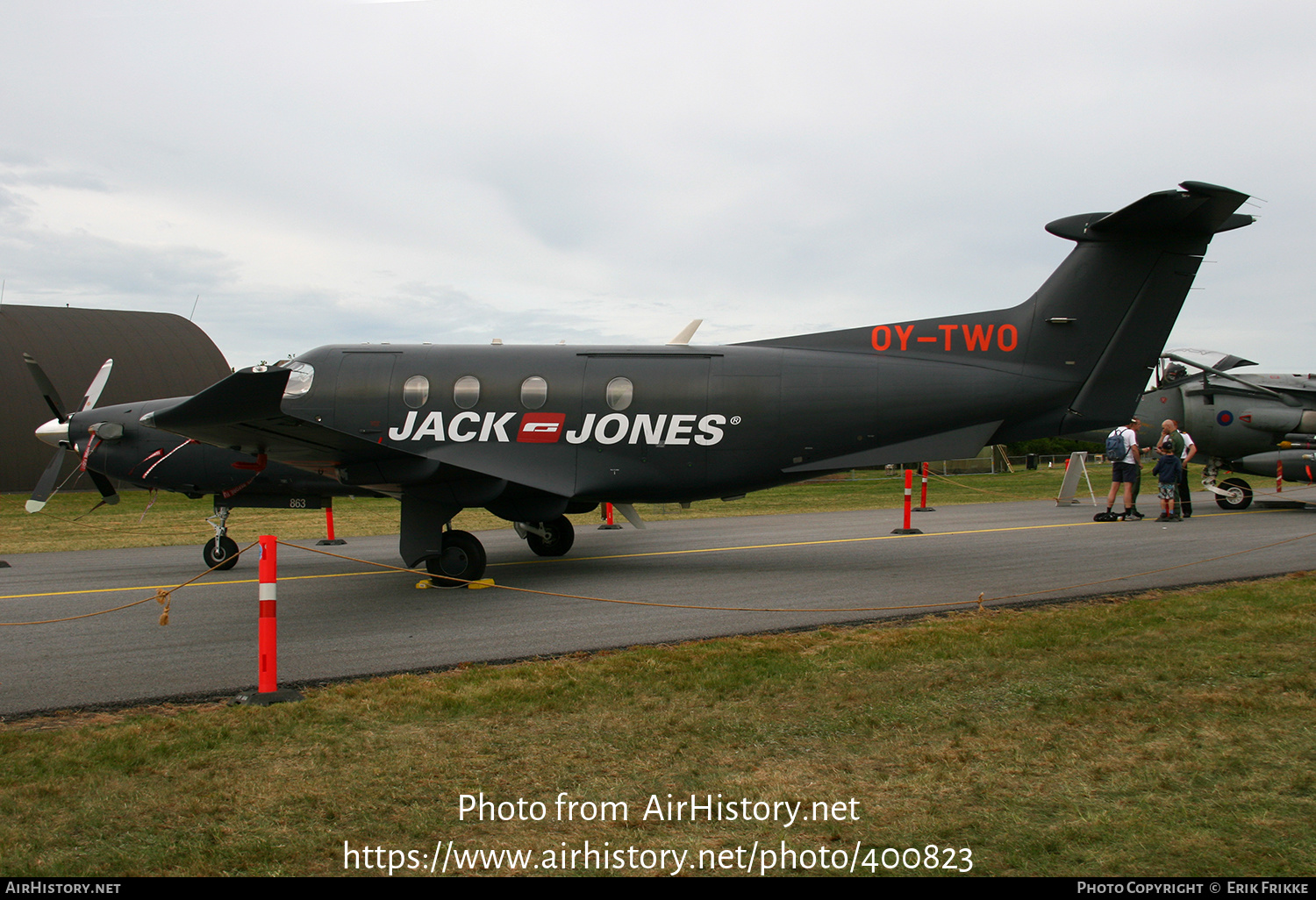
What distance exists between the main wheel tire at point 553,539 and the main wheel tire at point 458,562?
3.11 metres

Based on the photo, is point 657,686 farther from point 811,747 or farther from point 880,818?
point 880,818

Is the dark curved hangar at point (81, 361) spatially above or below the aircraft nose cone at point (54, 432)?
above

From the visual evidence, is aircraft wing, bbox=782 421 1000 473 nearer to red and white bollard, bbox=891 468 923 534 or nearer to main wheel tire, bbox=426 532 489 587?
main wheel tire, bbox=426 532 489 587

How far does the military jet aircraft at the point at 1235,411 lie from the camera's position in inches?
777

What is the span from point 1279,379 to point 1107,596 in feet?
48.4

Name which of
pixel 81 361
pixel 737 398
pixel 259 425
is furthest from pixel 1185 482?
pixel 81 361

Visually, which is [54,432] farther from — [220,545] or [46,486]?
[220,545]

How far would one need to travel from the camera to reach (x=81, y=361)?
38.8 m

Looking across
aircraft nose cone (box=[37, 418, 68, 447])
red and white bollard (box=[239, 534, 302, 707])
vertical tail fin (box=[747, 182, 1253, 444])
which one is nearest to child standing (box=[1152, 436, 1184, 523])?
vertical tail fin (box=[747, 182, 1253, 444])

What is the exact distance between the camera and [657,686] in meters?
6.34

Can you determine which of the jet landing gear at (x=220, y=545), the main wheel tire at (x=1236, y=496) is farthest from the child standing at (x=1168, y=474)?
the jet landing gear at (x=220, y=545)

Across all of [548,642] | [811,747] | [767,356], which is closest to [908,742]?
[811,747]

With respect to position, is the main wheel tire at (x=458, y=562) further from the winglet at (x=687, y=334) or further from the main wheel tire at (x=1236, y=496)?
the main wheel tire at (x=1236, y=496)

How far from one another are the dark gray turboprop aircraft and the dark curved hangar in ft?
98.7
